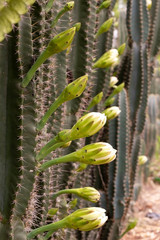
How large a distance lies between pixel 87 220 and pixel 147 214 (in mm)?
2607

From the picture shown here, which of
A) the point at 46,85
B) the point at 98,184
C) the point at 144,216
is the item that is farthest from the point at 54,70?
the point at 144,216

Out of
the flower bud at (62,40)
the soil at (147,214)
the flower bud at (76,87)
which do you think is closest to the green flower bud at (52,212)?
the flower bud at (76,87)

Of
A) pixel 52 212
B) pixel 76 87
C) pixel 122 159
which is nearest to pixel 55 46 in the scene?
pixel 76 87

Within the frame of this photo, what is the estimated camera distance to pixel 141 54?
237cm

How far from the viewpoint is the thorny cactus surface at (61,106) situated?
1001mm

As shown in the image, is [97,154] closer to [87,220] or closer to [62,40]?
[87,220]

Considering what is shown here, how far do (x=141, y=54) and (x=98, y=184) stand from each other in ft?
3.32

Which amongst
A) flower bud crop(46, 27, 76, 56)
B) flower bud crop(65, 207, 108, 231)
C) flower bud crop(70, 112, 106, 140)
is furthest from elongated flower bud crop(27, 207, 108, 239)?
flower bud crop(46, 27, 76, 56)

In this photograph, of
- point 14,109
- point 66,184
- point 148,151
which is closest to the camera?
point 14,109

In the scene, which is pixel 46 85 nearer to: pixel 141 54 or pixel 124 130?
pixel 124 130

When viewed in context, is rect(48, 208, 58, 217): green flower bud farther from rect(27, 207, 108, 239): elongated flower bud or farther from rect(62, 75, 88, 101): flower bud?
rect(62, 75, 88, 101): flower bud

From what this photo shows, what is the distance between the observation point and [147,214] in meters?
3.45

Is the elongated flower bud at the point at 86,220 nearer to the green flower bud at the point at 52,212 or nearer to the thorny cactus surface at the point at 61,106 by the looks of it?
the thorny cactus surface at the point at 61,106

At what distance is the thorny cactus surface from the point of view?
100 cm
